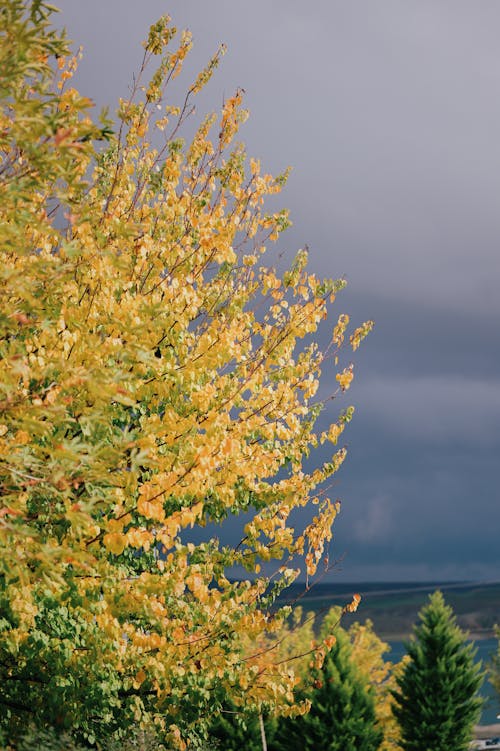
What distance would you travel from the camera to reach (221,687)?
1109cm

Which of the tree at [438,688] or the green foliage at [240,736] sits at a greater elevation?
the tree at [438,688]

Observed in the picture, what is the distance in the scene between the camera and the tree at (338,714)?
31.8 meters

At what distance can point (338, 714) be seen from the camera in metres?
32.0

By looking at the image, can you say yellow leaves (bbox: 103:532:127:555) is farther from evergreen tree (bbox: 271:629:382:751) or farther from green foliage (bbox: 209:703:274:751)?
green foliage (bbox: 209:703:274:751)

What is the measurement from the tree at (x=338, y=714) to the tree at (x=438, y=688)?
160 centimetres

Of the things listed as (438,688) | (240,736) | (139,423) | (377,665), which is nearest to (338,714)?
(240,736)

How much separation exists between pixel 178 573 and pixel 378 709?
36951 millimetres

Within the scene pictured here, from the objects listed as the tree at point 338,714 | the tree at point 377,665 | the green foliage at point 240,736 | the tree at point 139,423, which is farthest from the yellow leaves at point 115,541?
the tree at point 377,665

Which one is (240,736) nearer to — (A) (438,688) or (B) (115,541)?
(A) (438,688)

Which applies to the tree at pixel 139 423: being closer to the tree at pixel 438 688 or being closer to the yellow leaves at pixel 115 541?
the yellow leaves at pixel 115 541

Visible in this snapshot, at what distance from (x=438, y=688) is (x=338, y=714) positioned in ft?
14.5

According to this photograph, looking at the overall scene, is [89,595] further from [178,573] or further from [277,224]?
[277,224]

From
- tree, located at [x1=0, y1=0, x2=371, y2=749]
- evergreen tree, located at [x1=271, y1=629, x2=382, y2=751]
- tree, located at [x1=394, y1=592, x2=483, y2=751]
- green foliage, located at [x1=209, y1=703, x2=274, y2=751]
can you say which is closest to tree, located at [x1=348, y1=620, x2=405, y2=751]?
tree, located at [x1=394, y1=592, x2=483, y2=751]

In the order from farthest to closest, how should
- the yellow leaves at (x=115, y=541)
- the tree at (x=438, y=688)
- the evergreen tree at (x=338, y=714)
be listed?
the tree at (x=438, y=688) < the evergreen tree at (x=338, y=714) < the yellow leaves at (x=115, y=541)
